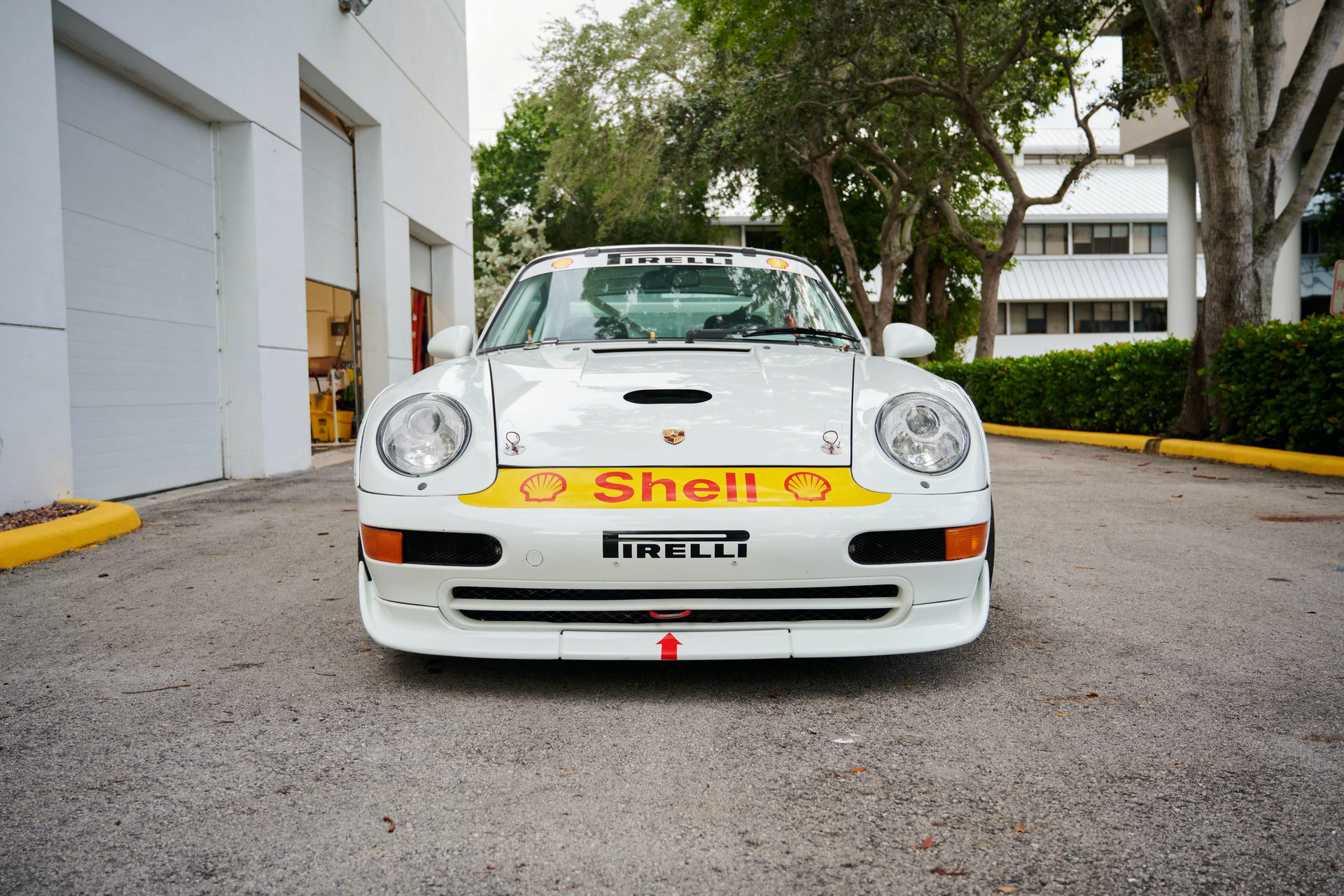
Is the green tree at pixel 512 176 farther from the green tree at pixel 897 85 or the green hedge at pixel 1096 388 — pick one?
the green hedge at pixel 1096 388

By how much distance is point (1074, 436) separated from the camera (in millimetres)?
12281

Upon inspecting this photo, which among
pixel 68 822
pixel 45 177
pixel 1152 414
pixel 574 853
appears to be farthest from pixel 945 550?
pixel 1152 414

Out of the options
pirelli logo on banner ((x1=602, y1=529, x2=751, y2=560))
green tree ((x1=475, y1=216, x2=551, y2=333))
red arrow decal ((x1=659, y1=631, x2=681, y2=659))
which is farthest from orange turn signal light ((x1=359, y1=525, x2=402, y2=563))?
green tree ((x1=475, y1=216, x2=551, y2=333))

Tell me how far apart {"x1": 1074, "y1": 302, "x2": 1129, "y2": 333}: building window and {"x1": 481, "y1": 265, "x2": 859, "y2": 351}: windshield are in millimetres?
38986

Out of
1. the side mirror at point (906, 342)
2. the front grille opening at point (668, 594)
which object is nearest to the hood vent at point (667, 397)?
the front grille opening at point (668, 594)

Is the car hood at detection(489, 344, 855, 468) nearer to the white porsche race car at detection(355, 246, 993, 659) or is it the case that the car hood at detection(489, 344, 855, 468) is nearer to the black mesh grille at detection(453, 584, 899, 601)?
the white porsche race car at detection(355, 246, 993, 659)

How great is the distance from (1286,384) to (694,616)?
771cm

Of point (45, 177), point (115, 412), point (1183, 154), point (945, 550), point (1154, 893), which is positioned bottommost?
point (1154, 893)

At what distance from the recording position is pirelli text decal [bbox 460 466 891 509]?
8.17 ft

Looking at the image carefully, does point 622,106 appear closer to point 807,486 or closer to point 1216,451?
point 1216,451

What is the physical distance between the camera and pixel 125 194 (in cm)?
725

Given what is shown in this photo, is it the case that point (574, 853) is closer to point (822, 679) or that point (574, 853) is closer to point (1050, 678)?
point (822, 679)

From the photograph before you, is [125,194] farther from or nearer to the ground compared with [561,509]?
farther from the ground

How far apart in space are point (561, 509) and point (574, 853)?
37.1 inches
